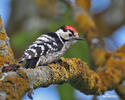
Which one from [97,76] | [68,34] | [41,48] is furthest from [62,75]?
[68,34]

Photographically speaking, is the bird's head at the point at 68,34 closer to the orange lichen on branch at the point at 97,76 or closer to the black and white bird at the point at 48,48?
the black and white bird at the point at 48,48

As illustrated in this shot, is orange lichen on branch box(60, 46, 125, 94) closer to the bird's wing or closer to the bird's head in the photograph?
the bird's wing

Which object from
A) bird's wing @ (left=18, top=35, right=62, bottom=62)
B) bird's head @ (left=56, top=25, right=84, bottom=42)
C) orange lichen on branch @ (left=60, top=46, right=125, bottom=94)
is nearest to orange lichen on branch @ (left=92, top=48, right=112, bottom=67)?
orange lichen on branch @ (left=60, top=46, right=125, bottom=94)

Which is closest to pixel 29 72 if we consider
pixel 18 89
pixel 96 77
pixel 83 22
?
pixel 18 89

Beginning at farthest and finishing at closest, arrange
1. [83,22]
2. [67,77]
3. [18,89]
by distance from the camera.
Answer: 1. [83,22]
2. [67,77]
3. [18,89]

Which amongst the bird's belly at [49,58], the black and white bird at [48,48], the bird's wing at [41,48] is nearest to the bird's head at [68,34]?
the black and white bird at [48,48]

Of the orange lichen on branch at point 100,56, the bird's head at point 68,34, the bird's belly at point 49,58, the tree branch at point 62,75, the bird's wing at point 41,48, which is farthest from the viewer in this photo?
the orange lichen on branch at point 100,56

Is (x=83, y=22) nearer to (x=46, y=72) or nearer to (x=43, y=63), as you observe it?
(x=43, y=63)

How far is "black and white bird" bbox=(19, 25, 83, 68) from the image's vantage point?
2584mm

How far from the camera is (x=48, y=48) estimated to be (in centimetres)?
282

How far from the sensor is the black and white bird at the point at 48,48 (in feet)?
8.48

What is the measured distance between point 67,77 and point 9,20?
12.7 ft

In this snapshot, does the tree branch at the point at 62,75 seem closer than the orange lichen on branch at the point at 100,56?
Yes

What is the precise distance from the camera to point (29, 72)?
183 centimetres
